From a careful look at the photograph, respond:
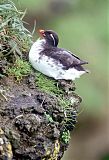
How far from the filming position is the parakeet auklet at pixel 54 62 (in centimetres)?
447

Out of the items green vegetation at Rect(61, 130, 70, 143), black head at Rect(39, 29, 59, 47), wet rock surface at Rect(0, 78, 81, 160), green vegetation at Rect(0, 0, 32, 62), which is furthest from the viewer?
black head at Rect(39, 29, 59, 47)

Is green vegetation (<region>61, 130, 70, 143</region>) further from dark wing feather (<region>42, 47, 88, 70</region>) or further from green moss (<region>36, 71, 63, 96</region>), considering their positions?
dark wing feather (<region>42, 47, 88, 70</region>)

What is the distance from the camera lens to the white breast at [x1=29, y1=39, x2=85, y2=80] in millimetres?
4465

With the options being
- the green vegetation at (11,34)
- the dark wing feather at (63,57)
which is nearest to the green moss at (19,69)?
the green vegetation at (11,34)

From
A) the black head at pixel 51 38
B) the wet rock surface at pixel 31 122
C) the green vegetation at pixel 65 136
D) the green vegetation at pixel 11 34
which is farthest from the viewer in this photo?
the black head at pixel 51 38

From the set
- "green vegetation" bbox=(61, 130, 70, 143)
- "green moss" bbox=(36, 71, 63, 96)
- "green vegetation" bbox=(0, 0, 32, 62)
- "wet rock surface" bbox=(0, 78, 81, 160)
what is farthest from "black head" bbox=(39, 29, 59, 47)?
"green vegetation" bbox=(61, 130, 70, 143)

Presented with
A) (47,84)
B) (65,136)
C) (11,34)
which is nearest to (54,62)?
(47,84)

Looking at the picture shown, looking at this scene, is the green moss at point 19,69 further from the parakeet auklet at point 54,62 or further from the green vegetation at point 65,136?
the green vegetation at point 65,136

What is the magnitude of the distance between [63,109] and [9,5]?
3.09ft

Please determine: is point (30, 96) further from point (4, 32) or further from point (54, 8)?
point (54, 8)

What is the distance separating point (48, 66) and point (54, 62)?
0.24 ft

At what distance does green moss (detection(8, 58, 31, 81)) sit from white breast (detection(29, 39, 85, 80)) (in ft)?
0.18

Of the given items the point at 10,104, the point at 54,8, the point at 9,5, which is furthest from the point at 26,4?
the point at 10,104

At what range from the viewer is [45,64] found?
4.47 metres
